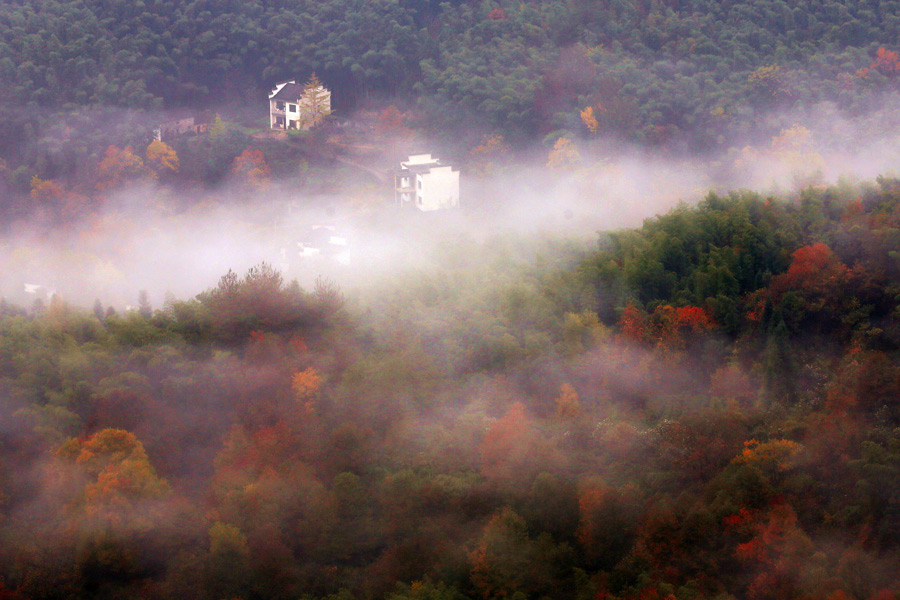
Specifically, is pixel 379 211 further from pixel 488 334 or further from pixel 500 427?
pixel 500 427

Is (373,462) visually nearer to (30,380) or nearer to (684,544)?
(684,544)

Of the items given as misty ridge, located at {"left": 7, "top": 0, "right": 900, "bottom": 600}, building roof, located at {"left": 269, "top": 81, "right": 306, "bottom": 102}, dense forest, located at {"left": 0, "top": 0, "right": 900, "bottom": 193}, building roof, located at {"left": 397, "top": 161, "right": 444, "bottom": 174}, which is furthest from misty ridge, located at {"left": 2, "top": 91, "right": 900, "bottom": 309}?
building roof, located at {"left": 269, "top": 81, "right": 306, "bottom": 102}

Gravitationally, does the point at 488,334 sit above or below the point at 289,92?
below

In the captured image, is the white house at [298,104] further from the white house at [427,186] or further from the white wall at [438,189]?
the white wall at [438,189]

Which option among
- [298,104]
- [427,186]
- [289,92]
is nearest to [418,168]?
[427,186]

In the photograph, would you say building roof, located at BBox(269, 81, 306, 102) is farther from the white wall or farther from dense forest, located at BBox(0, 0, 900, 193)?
the white wall

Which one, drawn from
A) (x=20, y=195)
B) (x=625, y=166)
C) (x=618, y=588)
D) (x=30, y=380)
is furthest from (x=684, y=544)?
(x=20, y=195)
